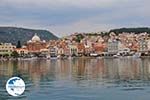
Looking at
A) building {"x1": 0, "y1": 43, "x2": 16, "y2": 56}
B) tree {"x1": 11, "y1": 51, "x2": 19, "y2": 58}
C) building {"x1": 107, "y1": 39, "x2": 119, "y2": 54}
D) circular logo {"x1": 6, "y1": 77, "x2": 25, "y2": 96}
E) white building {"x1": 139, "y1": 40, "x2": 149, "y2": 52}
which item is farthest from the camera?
building {"x1": 107, "y1": 39, "x2": 119, "y2": 54}

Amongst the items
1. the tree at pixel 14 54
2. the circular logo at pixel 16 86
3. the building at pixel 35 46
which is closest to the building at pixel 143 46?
the building at pixel 35 46

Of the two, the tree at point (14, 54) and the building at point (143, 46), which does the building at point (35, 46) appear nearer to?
the tree at point (14, 54)

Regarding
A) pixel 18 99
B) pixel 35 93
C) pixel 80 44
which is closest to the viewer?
pixel 18 99

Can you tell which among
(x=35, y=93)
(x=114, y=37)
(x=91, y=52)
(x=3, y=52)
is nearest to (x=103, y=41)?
(x=114, y=37)

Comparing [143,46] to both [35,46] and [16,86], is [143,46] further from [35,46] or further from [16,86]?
[16,86]

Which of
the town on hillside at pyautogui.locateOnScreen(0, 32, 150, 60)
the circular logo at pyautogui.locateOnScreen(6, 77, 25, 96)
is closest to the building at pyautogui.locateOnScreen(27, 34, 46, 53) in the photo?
the town on hillside at pyautogui.locateOnScreen(0, 32, 150, 60)

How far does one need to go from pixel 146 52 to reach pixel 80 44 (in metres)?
30.9

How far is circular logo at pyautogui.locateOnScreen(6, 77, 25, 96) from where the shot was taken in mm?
6453

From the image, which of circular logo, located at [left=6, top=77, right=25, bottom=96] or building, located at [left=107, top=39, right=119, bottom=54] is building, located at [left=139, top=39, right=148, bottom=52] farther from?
circular logo, located at [left=6, top=77, right=25, bottom=96]

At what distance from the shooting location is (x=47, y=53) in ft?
527

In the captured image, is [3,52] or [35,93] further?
[3,52]

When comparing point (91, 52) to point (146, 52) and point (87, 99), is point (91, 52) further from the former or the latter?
point (87, 99)

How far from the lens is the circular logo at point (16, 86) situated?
21.2 feet

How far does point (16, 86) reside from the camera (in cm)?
651
